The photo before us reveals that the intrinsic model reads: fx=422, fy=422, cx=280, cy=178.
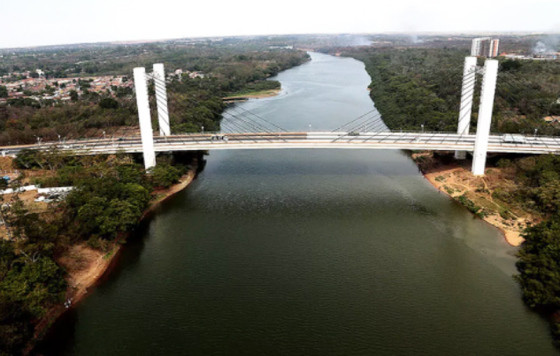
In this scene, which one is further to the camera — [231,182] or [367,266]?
[231,182]

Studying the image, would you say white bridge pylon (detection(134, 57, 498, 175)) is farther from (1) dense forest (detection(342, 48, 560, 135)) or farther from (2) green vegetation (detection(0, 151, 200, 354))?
(1) dense forest (detection(342, 48, 560, 135))

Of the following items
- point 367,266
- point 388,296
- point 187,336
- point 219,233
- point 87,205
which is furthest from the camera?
point 219,233

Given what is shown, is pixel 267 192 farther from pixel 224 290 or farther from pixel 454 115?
pixel 454 115

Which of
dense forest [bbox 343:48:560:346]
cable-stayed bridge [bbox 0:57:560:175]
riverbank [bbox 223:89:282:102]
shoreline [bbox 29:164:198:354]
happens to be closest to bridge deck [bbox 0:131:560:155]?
cable-stayed bridge [bbox 0:57:560:175]

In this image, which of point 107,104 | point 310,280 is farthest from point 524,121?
point 107,104

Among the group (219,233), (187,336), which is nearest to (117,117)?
(219,233)

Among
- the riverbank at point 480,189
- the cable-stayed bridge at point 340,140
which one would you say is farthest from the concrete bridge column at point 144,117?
the riverbank at point 480,189
